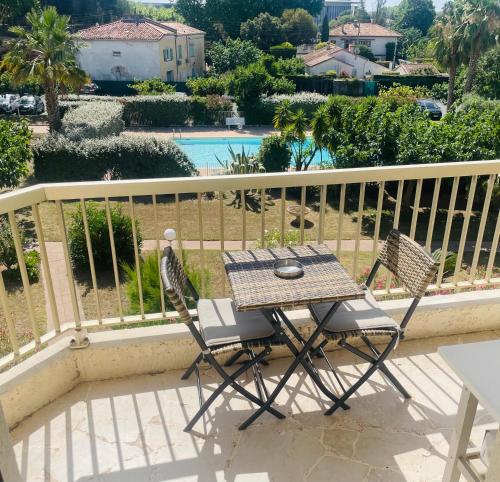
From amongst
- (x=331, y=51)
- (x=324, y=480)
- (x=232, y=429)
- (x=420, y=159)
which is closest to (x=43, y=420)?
(x=232, y=429)

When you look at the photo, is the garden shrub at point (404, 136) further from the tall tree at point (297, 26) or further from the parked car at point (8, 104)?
the tall tree at point (297, 26)

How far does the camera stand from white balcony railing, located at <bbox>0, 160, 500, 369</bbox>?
2.37 metres

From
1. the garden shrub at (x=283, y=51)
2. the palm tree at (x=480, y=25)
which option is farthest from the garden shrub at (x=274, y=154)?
the garden shrub at (x=283, y=51)

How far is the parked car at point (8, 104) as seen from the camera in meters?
24.8

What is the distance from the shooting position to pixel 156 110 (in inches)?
971

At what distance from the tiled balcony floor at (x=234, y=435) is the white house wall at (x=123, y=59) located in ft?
109

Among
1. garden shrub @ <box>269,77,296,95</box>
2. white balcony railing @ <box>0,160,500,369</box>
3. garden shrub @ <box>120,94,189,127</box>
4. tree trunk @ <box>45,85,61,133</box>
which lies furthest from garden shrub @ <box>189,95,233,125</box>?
white balcony railing @ <box>0,160,500,369</box>

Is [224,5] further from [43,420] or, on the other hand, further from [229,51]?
[43,420]

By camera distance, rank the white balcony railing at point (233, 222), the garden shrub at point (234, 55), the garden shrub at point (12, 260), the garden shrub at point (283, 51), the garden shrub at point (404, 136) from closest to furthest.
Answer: the white balcony railing at point (233, 222), the garden shrub at point (12, 260), the garden shrub at point (404, 136), the garden shrub at point (234, 55), the garden shrub at point (283, 51)

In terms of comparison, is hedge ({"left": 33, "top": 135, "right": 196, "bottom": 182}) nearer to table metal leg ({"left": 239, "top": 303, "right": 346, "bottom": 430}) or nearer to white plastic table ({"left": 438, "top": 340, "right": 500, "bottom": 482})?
table metal leg ({"left": 239, "top": 303, "right": 346, "bottom": 430})

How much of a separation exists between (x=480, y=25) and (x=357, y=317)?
27.3 metres

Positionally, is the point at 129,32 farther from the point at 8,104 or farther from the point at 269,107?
the point at 269,107

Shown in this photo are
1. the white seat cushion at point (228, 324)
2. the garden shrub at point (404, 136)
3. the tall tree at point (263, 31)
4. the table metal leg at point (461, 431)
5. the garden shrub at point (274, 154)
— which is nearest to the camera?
the table metal leg at point (461, 431)

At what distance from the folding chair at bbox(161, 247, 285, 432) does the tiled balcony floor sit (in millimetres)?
137
